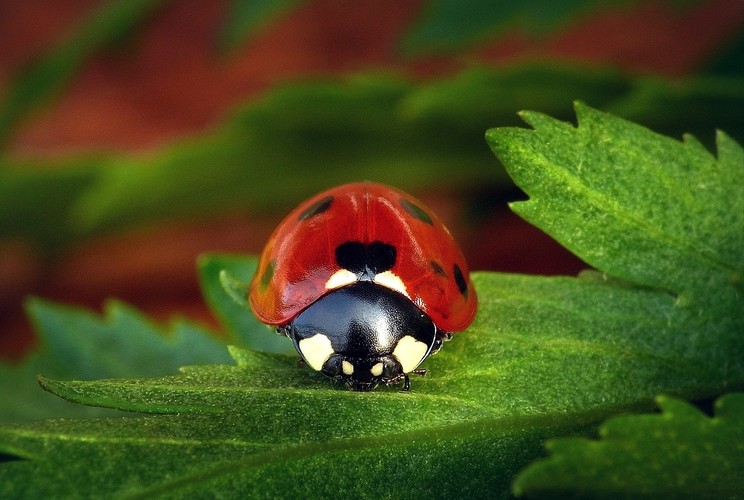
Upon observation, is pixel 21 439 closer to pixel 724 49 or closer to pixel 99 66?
pixel 724 49

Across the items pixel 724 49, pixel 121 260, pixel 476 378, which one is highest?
pixel 724 49

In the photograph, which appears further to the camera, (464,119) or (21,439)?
(464,119)

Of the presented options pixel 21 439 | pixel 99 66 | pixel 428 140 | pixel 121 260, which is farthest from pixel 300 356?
pixel 99 66

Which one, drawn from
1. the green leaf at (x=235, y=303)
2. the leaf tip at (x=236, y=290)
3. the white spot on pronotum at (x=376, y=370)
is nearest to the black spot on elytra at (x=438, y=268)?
the white spot on pronotum at (x=376, y=370)

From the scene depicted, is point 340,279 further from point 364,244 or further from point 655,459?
point 655,459

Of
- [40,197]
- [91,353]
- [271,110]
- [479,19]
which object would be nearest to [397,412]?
[91,353]

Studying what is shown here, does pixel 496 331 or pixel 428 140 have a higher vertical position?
pixel 428 140

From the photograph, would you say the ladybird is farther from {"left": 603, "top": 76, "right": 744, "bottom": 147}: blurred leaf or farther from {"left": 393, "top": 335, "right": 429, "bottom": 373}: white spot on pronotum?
{"left": 603, "top": 76, "right": 744, "bottom": 147}: blurred leaf
